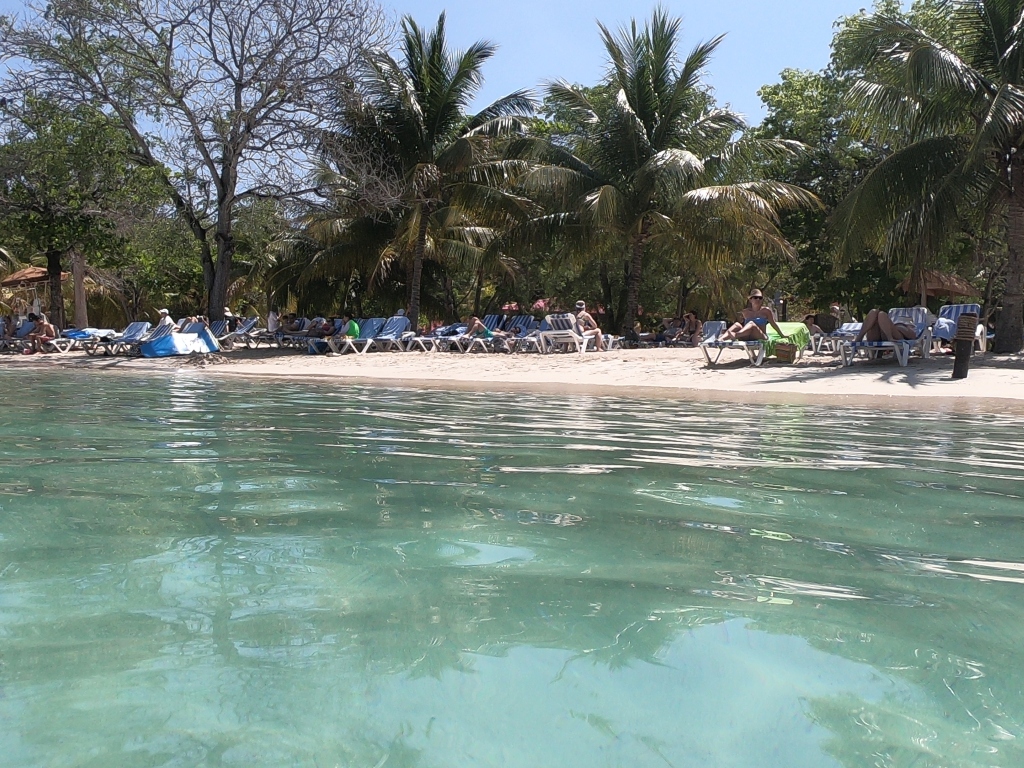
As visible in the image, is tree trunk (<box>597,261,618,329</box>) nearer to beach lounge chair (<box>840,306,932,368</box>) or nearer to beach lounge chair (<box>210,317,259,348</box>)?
beach lounge chair (<box>210,317,259,348</box>)

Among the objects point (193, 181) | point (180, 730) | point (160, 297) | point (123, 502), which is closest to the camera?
point (180, 730)

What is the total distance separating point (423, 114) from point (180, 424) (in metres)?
16.5

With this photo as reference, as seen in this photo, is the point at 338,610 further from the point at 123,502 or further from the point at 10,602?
the point at 123,502

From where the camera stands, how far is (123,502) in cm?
366

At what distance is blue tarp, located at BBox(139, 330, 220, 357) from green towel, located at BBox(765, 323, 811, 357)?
1191 centimetres

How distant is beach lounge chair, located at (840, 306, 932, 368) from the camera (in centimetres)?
1258

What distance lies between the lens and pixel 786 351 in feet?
44.9

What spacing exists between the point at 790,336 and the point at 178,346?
42.2ft

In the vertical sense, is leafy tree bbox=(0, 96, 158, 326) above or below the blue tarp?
above

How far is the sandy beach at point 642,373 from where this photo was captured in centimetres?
1014

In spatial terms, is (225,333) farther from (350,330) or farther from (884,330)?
(884,330)

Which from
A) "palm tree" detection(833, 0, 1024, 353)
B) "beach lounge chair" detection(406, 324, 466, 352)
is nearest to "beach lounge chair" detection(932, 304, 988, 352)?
"palm tree" detection(833, 0, 1024, 353)

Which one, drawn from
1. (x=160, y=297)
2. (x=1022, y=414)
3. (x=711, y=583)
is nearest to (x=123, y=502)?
(x=711, y=583)

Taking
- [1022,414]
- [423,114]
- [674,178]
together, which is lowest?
[1022,414]
